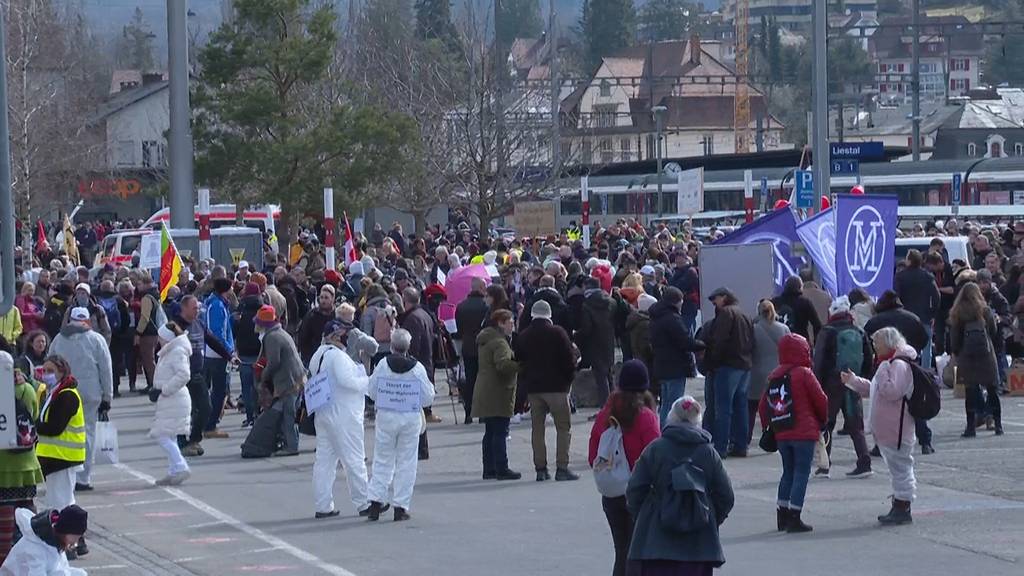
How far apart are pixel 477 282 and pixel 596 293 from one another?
1.70 meters

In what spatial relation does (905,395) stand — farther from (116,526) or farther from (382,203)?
(382,203)

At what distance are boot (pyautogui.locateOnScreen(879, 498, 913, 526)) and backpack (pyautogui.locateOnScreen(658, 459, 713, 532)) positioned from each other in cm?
466

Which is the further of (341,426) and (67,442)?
(341,426)

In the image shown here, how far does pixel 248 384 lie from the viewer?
65.6 feet

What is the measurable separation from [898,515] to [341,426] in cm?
449

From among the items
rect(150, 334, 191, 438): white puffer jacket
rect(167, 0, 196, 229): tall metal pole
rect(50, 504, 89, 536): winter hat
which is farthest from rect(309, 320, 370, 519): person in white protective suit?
rect(167, 0, 196, 229): tall metal pole

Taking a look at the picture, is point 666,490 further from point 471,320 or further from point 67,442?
point 471,320

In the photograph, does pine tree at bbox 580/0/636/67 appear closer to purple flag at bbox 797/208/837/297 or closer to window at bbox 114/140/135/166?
window at bbox 114/140/135/166

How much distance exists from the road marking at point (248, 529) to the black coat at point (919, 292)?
30.7ft

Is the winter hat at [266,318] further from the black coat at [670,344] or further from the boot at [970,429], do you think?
the boot at [970,429]

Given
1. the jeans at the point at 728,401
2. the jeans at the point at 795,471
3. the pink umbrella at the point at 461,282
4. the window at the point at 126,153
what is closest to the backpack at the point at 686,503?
the jeans at the point at 795,471

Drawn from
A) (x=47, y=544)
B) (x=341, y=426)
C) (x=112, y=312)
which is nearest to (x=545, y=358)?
(x=341, y=426)

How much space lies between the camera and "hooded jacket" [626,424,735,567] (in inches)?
344

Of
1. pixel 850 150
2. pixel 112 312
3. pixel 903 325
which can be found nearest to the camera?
pixel 903 325
